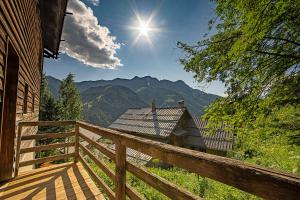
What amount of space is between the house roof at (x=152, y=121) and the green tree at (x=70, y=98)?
51.8 feet

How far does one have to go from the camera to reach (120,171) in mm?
2461

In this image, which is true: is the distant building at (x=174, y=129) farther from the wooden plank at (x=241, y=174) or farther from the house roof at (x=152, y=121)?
the wooden plank at (x=241, y=174)

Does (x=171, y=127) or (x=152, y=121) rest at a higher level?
(x=152, y=121)

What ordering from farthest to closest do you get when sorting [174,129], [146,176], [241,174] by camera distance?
[174,129], [146,176], [241,174]

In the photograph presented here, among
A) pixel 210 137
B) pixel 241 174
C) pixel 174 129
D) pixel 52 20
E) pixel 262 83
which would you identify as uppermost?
pixel 52 20

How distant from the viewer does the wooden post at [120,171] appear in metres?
2.44

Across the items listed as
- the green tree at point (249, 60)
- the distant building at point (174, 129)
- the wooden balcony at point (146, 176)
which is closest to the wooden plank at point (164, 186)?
the wooden balcony at point (146, 176)

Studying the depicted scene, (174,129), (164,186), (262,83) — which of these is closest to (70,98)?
(174,129)

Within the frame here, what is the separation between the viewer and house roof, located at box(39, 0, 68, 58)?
23.1 feet

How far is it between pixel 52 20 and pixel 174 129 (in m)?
15.1

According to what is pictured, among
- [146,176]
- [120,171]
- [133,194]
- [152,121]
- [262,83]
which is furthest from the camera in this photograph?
[152,121]

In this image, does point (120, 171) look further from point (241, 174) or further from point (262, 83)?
point (262, 83)

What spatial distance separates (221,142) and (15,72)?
61.7 feet

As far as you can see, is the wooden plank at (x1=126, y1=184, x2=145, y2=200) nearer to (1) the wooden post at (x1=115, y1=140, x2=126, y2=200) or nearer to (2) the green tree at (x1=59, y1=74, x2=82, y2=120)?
(1) the wooden post at (x1=115, y1=140, x2=126, y2=200)
